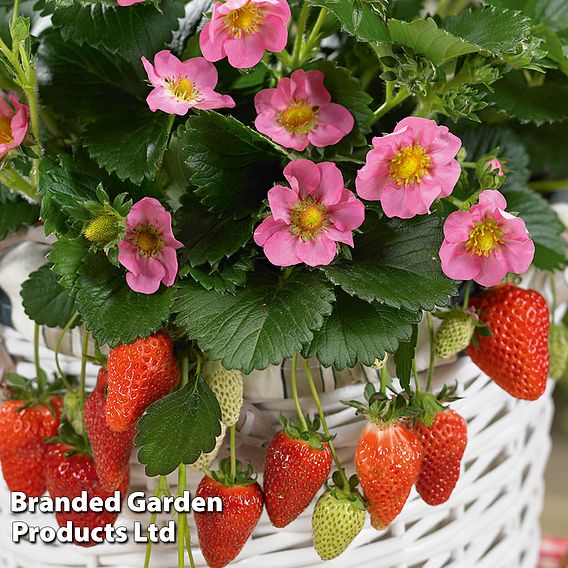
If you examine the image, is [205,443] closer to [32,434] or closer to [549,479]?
[32,434]

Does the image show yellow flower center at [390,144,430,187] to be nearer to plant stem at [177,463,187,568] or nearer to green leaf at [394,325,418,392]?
green leaf at [394,325,418,392]

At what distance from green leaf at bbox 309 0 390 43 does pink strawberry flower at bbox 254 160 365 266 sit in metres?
0.08

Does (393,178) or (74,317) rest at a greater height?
(393,178)

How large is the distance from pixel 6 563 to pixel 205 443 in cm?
33

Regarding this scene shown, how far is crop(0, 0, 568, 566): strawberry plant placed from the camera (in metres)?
0.53

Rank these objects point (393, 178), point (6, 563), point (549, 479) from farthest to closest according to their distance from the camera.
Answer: point (549, 479)
point (6, 563)
point (393, 178)

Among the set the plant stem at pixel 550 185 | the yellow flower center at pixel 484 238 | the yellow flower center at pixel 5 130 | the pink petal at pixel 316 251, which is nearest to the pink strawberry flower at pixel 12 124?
the yellow flower center at pixel 5 130

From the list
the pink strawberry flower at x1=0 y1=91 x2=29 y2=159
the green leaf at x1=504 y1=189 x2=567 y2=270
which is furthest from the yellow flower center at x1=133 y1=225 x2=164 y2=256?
the green leaf at x1=504 y1=189 x2=567 y2=270

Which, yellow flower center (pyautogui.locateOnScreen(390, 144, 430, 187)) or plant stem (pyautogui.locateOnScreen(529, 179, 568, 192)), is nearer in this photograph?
yellow flower center (pyautogui.locateOnScreen(390, 144, 430, 187))

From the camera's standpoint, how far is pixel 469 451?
712 mm

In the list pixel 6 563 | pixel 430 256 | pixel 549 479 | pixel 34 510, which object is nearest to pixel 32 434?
pixel 34 510

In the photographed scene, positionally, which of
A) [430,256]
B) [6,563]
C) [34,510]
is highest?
[430,256]

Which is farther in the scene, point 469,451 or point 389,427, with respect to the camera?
point 469,451

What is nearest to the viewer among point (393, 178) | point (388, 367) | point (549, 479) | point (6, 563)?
point (393, 178)
